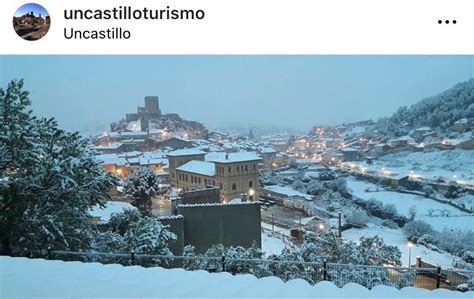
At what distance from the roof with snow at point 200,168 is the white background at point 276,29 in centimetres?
1433

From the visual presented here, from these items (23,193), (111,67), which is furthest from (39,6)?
(23,193)

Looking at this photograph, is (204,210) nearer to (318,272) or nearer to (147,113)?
(318,272)

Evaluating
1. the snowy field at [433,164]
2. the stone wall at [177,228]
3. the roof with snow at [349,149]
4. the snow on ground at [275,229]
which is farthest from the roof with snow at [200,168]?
the roof with snow at [349,149]

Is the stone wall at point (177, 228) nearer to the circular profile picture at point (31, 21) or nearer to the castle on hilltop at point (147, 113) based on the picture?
the circular profile picture at point (31, 21)

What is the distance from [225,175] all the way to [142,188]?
7.60 metres

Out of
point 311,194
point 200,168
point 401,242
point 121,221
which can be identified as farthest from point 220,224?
point 311,194

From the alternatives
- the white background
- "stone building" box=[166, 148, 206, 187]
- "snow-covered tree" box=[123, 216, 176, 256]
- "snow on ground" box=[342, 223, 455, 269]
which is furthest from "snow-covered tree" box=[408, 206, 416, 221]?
the white background

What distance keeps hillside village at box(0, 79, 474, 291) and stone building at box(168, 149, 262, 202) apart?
52 millimetres

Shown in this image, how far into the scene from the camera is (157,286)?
1784 mm

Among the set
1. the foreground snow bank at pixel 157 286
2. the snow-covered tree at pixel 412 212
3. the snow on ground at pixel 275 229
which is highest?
the foreground snow bank at pixel 157 286

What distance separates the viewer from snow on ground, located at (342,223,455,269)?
32.4 ft

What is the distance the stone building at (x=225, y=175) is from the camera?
15.5 meters

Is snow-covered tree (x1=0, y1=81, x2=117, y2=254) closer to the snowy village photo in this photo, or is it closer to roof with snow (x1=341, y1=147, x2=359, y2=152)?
the snowy village photo

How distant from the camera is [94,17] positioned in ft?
4.58
